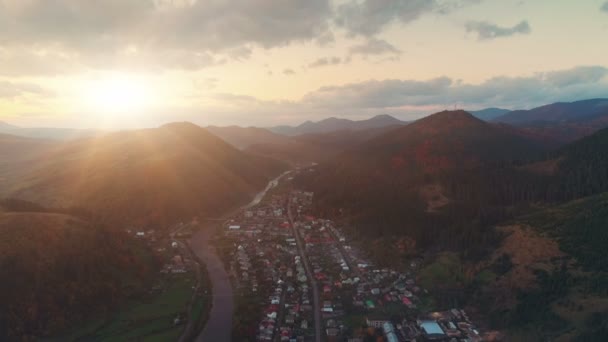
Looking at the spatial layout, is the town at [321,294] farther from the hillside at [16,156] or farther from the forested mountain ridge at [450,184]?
the hillside at [16,156]

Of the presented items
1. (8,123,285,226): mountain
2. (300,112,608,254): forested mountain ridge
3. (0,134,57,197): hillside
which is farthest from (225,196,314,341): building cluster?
(0,134,57,197): hillside

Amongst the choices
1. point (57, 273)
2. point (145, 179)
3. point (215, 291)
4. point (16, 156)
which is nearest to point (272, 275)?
point (215, 291)

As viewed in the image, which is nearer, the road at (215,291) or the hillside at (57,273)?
the hillside at (57,273)

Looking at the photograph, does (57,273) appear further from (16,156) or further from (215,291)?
(16,156)

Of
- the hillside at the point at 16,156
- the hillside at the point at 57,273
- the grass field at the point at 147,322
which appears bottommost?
the grass field at the point at 147,322

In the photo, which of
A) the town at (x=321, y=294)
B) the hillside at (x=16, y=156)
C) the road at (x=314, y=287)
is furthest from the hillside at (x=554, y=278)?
the hillside at (x=16, y=156)

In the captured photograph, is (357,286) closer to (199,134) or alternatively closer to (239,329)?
(239,329)
